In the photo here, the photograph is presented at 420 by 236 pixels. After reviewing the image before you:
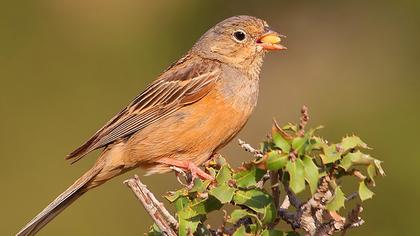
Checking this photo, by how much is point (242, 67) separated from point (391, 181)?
9.85ft

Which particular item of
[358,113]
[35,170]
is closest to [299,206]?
[35,170]

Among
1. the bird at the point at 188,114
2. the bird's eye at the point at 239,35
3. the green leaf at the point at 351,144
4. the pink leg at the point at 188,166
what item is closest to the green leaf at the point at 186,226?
the green leaf at the point at 351,144

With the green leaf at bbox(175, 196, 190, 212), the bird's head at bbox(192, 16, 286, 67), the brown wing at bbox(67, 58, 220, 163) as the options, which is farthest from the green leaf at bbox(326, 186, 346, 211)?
the bird's head at bbox(192, 16, 286, 67)

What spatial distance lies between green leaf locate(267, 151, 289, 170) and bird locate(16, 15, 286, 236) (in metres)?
1.99

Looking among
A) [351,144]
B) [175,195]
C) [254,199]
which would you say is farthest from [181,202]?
[351,144]

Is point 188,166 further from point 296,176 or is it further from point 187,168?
point 296,176

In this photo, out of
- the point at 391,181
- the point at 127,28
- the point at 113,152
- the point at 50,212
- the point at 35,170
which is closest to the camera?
the point at 50,212

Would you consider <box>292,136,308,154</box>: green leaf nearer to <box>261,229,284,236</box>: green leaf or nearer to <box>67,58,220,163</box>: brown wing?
<box>261,229,284,236</box>: green leaf

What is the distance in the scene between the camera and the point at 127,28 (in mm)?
12422

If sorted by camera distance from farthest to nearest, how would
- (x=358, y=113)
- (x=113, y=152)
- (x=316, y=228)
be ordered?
(x=358, y=113) → (x=113, y=152) → (x=316, y=228)

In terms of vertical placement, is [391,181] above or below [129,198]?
below

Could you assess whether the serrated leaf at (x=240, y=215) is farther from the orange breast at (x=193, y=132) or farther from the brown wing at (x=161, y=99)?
the brown wing at (x=161, y=99)

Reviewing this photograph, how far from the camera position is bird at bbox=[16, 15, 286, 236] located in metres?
6.12

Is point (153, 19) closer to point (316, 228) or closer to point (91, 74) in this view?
point (91, 74)
